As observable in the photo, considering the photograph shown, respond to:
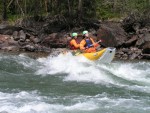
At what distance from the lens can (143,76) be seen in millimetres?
12227

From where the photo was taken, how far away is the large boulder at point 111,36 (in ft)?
57.6

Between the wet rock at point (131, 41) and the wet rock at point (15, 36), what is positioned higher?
the wet rock at point (131, 41)

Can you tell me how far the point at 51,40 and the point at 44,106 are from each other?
10.7 meters

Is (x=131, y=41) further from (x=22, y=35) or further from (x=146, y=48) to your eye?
(x=22, y=35)

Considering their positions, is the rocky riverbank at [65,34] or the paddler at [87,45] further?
the rocky riverbank at [65,34]

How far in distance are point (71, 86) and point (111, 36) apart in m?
7.44

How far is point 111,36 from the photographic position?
57.5 ft

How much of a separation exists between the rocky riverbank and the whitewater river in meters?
2.04

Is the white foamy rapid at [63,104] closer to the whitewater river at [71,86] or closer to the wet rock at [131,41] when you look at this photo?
the whitewater river at [71,86]

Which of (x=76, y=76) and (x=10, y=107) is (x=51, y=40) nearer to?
(x=76, y=76)

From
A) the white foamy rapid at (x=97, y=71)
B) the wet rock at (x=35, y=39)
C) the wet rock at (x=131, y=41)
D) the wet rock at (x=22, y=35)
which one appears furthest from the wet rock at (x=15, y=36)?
→ the wet rock at (x=131, y=41)

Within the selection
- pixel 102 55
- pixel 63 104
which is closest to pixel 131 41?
pixel 102 55

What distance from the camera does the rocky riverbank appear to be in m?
17.2

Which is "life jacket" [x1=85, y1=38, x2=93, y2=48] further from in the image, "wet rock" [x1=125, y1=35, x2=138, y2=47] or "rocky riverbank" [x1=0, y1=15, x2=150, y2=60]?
"wet rock" [x1=125, y1=35, x2=138, y2=47]
